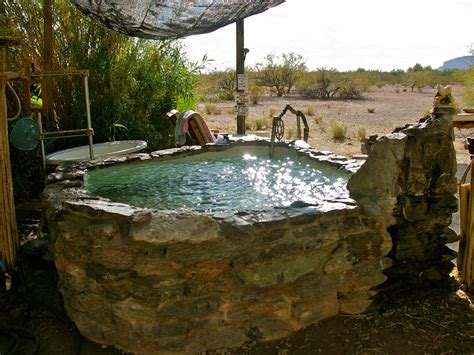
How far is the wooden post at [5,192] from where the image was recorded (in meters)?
2.81

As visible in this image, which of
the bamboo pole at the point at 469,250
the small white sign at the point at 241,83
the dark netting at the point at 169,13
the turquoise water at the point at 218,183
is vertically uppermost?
the dark netting at the point at 169,13

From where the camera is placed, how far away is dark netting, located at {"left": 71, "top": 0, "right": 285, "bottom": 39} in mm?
2611

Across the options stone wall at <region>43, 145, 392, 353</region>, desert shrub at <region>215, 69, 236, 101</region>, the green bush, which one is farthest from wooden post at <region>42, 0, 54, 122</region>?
desert shrub at <region>215, 69, 236, 101</region>

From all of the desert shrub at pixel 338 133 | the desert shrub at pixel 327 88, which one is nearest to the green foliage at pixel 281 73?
the desert shrub at pixel 327 88

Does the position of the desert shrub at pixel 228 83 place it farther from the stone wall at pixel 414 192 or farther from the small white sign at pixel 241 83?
the stone wall at pixel 414 192

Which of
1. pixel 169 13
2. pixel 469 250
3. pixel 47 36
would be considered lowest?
pixel 469 250

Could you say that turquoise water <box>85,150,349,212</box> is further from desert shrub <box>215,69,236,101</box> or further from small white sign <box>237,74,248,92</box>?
desert shrub <box>215,69,236,101</box>

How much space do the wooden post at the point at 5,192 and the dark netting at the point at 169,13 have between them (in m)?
0.62

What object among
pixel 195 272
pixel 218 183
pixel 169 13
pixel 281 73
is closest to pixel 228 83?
pixel 281 73

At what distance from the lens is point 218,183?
134 inches

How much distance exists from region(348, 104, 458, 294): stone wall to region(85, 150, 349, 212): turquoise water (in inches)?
11.0

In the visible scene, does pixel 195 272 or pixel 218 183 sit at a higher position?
pixel 218 183

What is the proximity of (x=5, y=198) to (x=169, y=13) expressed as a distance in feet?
4.78

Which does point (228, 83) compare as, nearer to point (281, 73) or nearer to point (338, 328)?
point (281, 73)
